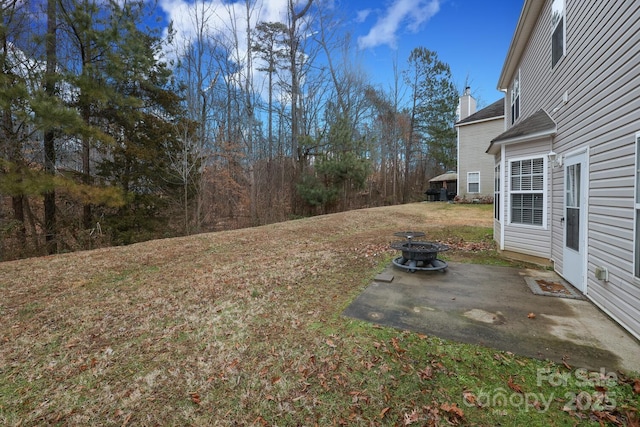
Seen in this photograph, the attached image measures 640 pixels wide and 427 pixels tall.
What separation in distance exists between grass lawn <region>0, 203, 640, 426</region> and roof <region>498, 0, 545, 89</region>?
248 inches

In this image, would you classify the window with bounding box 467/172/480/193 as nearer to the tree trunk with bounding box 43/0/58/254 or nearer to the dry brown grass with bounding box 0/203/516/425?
the dry brown grass with bounding box 0/203/516/425

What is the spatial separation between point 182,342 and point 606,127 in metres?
5.25

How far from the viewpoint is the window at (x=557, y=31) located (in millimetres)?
4441

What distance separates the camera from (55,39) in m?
7.99

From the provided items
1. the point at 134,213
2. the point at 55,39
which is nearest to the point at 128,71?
the point at 55,39

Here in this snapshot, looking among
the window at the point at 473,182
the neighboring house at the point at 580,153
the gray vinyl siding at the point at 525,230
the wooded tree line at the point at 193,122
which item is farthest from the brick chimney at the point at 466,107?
the gray vinyl siding at the point at 525,230

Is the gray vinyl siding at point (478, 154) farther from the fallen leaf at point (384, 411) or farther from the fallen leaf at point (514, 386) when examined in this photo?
the fallen leaf at point (384, 411)

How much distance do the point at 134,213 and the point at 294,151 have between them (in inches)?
368

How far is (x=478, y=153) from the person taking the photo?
1599 cm

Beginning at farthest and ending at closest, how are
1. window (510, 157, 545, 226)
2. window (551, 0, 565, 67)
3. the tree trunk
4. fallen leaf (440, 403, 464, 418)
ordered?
1. the tree trunk
2. window (510, 157, 545, 226)
3. window (551, 0, 565, 67)
4. fallen leaf (440, 403, 464, 418)

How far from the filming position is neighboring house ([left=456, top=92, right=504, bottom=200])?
15.5m

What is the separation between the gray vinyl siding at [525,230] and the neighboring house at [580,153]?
0.7 inches

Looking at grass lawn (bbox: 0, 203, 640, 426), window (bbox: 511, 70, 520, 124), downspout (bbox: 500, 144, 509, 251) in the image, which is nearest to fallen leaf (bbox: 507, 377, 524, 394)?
grass lawn (bbox: 0, 203, 640, 426)

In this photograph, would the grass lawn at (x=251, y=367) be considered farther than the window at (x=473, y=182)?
No
